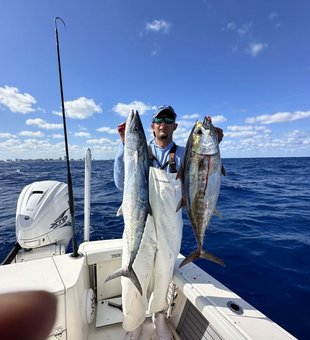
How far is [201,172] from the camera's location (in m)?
2.05

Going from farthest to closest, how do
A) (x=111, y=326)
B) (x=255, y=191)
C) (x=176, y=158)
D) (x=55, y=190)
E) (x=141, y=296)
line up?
(x=255, y=191), (x=55, y=190), (x=111, y=326), (x=176, y=158), (x=141, y=296)

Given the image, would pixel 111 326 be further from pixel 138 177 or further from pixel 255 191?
pixel 255 191

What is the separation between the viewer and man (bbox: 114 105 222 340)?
89.7 inches

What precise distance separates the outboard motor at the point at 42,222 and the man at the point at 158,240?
75.1 inches

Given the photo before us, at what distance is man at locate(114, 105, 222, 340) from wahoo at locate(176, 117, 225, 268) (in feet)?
0.73

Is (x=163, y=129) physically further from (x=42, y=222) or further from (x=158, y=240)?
(x=42, y=222)

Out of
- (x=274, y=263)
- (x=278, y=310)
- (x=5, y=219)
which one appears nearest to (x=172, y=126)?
(x=278, y=310)

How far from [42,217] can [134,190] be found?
248 centimetres

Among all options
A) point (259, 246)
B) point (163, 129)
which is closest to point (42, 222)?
point (163, 129)

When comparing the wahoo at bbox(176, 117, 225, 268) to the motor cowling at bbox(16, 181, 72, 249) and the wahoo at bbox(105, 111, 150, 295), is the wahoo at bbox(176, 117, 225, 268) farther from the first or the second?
the motor cowling at bbox(16, 181, 72, 249)

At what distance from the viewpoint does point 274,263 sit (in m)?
4.93

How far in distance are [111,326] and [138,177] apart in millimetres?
2369

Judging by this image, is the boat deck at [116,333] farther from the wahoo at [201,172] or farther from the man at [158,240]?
the wahoo at [201,172]

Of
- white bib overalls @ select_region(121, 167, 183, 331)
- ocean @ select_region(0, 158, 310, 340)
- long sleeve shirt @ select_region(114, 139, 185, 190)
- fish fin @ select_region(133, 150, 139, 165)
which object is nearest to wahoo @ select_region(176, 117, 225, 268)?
white bib overalls @ select_region(121, 167, 183, 331)
